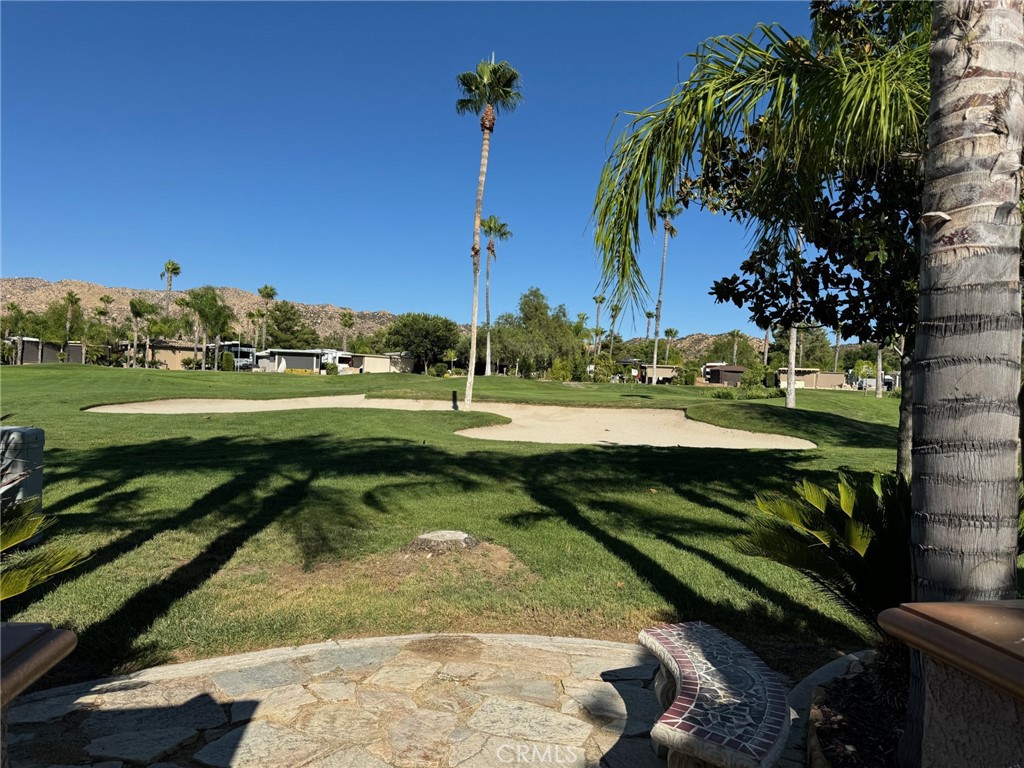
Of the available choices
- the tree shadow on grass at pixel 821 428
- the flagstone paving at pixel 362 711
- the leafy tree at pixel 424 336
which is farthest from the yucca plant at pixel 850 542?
the leafy tree at pixel 424 336

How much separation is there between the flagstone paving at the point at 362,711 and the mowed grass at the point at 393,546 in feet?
1.17

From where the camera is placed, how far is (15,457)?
5918 millimetres

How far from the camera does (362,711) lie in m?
3.37

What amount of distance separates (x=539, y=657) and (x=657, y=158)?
3.16 metres

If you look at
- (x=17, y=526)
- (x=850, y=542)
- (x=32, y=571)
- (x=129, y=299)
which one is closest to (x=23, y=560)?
(x=17, y=526)

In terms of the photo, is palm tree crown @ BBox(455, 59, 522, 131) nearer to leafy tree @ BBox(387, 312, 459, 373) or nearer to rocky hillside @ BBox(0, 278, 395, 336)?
leafy tree @ BBox(387, 312, 459, 373)

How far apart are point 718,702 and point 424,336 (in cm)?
7213

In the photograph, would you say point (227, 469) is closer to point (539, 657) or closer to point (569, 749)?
point (539, 657)

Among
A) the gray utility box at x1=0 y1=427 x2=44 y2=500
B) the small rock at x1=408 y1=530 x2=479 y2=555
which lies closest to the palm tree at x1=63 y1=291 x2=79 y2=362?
the gray utility box at x1=0 y1=427 x2=44 y2=500

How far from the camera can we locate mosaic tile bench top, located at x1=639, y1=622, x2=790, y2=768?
2359 mm

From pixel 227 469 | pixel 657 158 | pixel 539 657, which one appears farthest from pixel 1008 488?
pixel 227 469

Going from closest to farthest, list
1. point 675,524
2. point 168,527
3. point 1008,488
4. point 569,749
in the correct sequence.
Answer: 1. point 1008,488
2. point 569,749
3. point 168,527
4. point 675,524

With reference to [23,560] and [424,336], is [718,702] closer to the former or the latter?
[23,560]

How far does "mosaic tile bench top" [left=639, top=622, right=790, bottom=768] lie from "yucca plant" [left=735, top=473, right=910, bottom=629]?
0.55 metres
